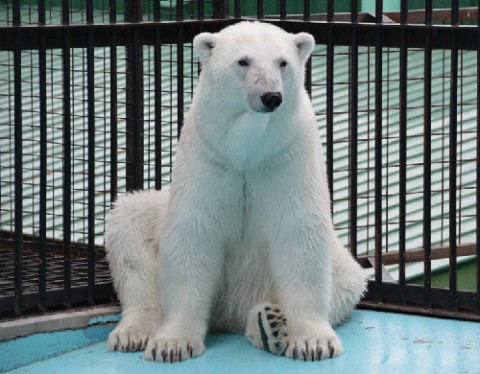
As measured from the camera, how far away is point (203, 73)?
439 centimetres

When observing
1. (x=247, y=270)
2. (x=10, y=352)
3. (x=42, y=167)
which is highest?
(x=42, y=167)

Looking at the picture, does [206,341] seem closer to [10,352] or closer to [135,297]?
[135,297]

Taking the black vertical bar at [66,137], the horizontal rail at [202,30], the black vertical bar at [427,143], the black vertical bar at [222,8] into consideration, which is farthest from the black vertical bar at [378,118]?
the black vertical bar at [66,137]

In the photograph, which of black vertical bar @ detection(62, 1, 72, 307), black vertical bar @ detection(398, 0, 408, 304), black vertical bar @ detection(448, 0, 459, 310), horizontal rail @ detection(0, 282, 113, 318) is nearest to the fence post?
black vertical bar @ detection(62, 1, 72, 307)

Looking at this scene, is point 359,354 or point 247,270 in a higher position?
point 247,270

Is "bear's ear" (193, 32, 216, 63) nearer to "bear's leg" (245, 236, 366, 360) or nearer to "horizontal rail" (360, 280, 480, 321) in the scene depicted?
"bear's leg" (245, 236, 366, 360)

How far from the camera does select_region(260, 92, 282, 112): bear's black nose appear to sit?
13.2ft

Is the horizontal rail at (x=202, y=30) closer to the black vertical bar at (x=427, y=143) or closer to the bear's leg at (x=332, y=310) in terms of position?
the black vertical bar at (x=427, y=143)

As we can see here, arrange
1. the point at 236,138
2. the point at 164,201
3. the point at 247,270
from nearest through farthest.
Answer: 1. the point at 236,138
2. the point at 247,270
3. the point at 164,201

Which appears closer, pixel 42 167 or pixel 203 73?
pixel 203 73

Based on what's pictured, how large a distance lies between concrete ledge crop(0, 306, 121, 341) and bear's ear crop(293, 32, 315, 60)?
145 centimetres

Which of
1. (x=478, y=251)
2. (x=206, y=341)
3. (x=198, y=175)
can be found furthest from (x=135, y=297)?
(x=478, y=251)

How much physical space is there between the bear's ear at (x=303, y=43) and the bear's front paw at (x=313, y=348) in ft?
3.47

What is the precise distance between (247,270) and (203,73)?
80 cm
